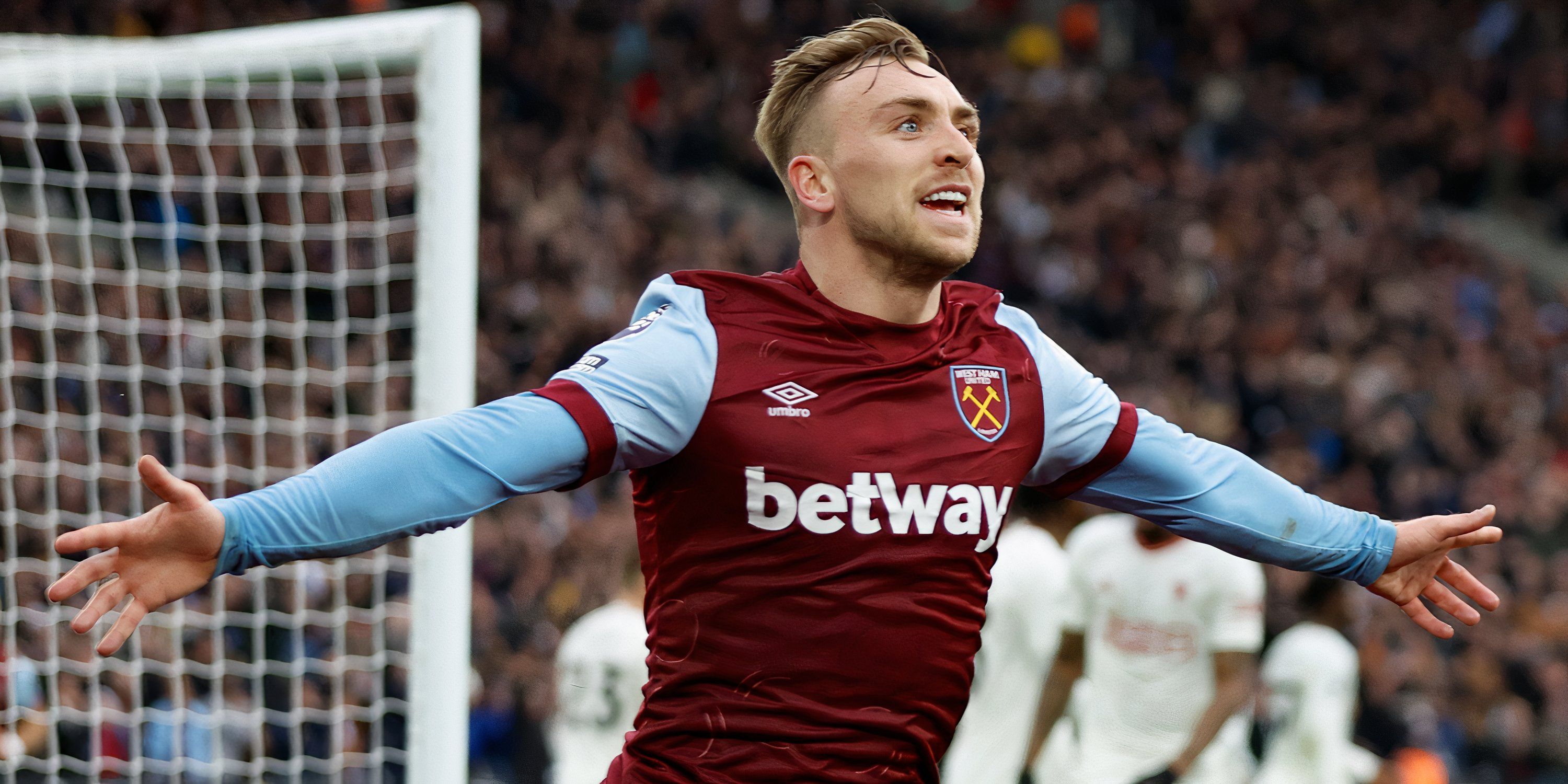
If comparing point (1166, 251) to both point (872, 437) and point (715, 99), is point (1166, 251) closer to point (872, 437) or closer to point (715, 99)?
point (715, 99)

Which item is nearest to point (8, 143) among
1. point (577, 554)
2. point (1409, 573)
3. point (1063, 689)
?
point (577, 554)

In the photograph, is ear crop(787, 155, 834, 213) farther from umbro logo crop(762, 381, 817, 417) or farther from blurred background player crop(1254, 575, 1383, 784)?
blurred background player crop(1254, 575, 1383, 784)

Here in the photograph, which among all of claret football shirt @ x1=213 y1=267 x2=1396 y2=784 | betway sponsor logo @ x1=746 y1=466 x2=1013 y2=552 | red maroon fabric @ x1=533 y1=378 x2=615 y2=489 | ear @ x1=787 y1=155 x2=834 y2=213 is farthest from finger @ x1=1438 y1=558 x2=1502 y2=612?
red maroon fabric @ x1=533 y1=378 x2=615 y2=489

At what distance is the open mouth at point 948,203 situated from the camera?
113 inches

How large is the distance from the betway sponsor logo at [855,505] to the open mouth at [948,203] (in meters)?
0.53

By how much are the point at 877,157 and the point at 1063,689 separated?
14.5 feet

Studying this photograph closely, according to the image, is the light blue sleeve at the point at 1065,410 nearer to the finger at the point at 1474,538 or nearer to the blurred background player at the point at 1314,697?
the finger at the point at 1474,538

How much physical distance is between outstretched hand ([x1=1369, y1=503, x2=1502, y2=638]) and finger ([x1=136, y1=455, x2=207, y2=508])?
87.3 inches

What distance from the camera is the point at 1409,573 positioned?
3154 millimetres

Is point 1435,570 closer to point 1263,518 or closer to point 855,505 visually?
point 1263,518

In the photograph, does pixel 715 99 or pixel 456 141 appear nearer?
pixel 456 141

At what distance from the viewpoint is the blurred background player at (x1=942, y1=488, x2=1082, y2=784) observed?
642 cm

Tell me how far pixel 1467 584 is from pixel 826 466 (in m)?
1.42

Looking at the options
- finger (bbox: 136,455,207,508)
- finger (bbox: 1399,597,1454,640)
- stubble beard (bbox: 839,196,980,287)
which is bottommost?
finger (bbox: 1399,597,1454,640)
